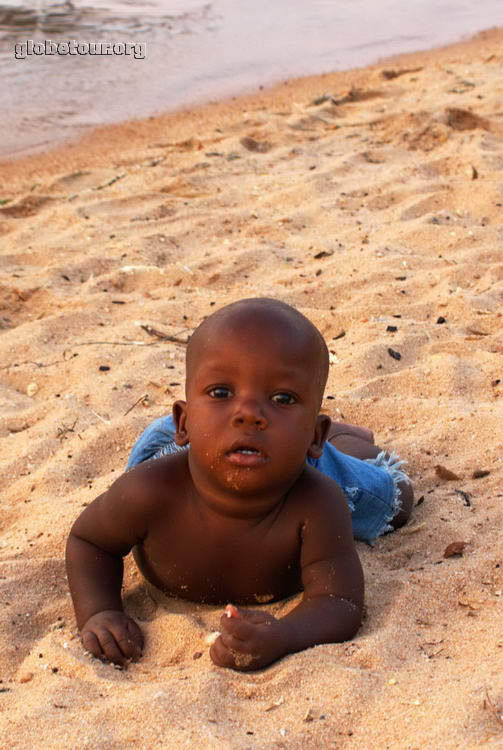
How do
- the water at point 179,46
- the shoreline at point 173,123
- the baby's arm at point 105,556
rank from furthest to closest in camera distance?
the water at point 179,46
the shoreline at point 173,123
the baby's arm at point 105,556

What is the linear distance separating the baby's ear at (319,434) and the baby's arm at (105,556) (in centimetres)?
46

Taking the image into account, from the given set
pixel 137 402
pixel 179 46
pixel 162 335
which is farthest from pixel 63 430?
pixel 179 46

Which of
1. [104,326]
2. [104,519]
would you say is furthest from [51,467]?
[104,326]

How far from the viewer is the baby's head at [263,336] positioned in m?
2.44

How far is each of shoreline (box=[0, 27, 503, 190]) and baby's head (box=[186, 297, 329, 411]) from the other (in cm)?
463

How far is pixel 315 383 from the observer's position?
8.29 feet

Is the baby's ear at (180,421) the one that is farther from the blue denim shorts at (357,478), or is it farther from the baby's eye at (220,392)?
the blue denim shorts at (357,478)

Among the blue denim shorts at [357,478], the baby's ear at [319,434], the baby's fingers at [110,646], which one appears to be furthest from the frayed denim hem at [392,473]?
the baby's fingers at [110,646]

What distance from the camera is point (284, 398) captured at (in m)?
2.46

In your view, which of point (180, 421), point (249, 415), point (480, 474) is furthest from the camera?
point (480, 474)

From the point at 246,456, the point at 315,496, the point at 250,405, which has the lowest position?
the point at 315,496

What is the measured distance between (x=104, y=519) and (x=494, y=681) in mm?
1081

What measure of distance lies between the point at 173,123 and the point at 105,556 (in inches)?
251

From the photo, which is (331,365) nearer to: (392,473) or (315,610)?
(392,473)
